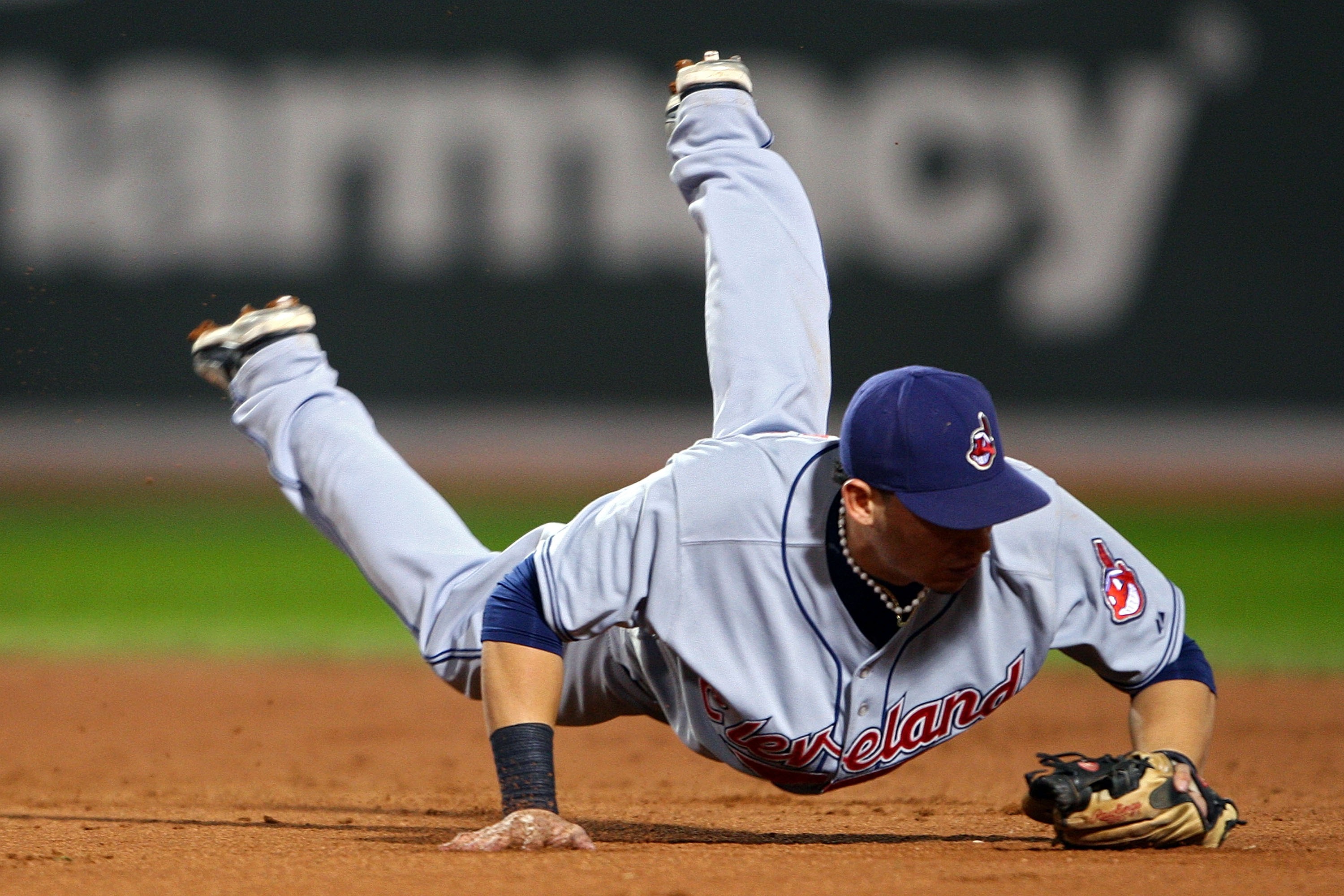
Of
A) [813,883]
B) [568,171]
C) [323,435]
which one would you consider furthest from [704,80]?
[568,171]

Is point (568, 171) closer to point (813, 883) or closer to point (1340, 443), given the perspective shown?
point (1340, 443)

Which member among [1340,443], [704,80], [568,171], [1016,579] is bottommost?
[1340,443]

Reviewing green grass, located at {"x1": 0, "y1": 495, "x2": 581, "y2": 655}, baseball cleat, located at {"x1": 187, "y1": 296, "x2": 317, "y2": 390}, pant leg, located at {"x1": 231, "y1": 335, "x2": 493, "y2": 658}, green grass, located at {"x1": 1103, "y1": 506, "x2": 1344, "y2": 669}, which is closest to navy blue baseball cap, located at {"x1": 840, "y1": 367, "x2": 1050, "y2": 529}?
pant leg, located at {"x1": 231, "y1": 335, "x2": 493, "y2": 658}

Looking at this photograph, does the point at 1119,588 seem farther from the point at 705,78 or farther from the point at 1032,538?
the point at 705,78

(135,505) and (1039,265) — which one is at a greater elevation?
(1039,265)

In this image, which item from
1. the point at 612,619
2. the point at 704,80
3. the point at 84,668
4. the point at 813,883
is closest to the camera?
the point at 813,883

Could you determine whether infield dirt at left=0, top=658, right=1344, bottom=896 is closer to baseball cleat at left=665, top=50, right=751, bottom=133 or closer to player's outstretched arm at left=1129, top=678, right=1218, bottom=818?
player's outstretched arm at left=1129, top=678, right=1218, bottom=818

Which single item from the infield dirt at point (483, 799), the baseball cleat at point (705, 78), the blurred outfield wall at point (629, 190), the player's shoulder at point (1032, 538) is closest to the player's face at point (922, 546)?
the player's shoulder at point (1032, 538)
